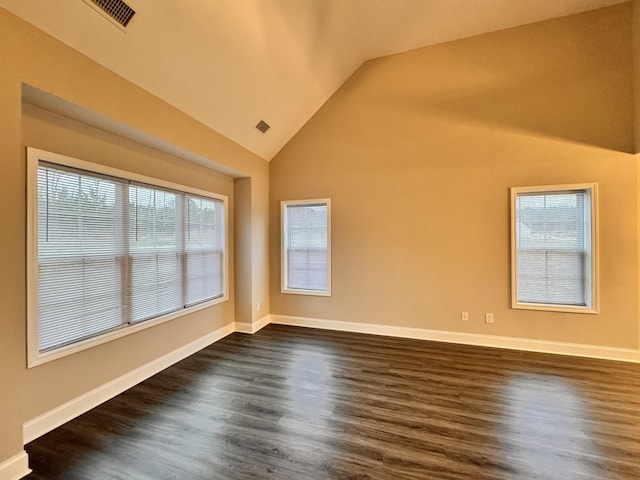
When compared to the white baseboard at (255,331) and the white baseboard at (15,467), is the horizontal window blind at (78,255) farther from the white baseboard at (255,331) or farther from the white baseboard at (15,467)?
the white baseboard at (15,467)

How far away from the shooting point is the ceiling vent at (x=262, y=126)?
3.89 meters

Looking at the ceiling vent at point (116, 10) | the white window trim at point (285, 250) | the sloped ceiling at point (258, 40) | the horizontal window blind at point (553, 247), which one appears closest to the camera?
the ceiling vent at point (116, 10)

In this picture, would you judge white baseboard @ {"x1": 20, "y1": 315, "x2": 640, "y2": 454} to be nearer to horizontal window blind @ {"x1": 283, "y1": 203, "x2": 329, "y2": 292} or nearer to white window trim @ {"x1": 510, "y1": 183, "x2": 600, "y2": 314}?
white window trim @ {"x1": 510, "y1": 183, "x2": 600, "y2": 314}

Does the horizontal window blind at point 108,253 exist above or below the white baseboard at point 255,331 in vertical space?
above

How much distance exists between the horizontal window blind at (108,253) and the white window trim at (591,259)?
13.5 feet

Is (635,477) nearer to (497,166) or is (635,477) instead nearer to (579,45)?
(497,166)

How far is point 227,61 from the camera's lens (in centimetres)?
283

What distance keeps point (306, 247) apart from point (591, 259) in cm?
376

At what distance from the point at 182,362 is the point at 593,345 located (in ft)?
16.2

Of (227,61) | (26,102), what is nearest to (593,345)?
(227,61)

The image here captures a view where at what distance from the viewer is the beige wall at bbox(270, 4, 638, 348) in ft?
10.9

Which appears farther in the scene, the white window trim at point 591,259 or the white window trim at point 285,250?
the white window trim at point 285,250

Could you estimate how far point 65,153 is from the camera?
88.8 inches

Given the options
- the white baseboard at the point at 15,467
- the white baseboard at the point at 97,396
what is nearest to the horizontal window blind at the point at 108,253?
the white baseboard at the point at 97,396
